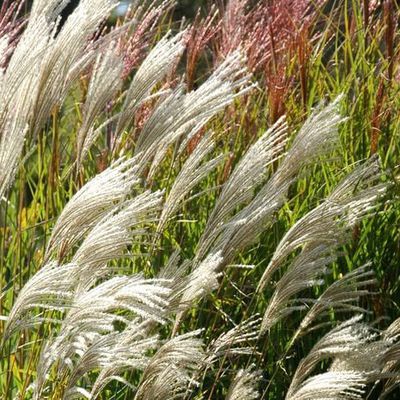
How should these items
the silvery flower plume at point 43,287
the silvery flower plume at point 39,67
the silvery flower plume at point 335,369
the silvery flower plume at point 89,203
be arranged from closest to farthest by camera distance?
the silvery flower plume at point 43,287, the silvery flower plume at point 89,203, the silvery flower plume at point 39,67, the silvery flower plume at point 335,369

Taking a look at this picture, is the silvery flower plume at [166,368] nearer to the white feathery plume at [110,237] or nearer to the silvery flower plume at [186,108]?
the white feathery plume at [110,237]

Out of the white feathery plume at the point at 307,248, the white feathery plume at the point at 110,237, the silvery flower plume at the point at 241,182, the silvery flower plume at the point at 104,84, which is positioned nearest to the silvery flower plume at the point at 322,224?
the white feathery plume at the point at 307,248

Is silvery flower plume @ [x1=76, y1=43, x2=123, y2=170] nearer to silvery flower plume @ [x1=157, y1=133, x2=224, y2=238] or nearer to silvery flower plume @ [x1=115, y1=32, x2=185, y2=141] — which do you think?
silvery flower plume @ [x1=115, y1=32, x2=185, y2=141]

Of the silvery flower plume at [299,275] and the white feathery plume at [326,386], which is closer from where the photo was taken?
the white feathery plume at [326,386]

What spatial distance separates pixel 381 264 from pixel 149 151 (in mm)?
1041

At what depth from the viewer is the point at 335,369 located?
246 cm

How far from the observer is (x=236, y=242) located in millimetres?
2367

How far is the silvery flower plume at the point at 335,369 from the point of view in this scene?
7.36 feet

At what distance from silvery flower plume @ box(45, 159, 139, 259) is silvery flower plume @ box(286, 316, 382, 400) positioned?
0.56 m

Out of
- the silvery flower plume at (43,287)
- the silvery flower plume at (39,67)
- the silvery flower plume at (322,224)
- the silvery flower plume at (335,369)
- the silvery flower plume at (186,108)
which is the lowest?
the silvery flower plume at (335,369)

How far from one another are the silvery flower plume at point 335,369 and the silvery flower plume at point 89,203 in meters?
0.56

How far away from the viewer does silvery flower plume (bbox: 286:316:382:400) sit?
7.36 ft

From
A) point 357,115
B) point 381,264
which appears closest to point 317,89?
point 357,115

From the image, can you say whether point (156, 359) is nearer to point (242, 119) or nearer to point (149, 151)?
point (149, 151)
